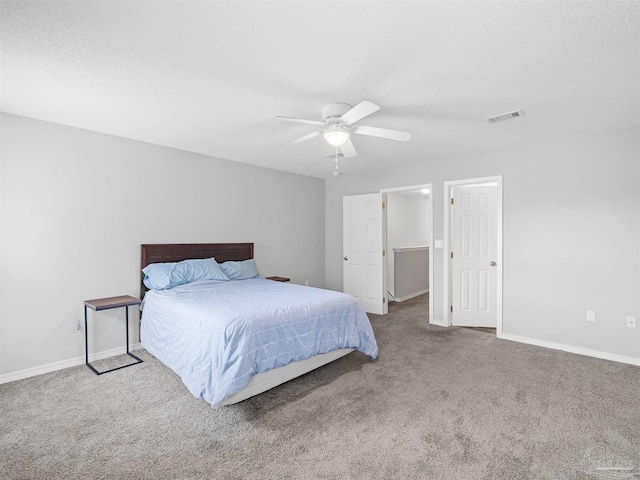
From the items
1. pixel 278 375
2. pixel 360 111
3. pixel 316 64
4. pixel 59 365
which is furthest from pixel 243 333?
pixel 59 365

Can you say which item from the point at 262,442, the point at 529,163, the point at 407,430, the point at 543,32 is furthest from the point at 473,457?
the point at 529,163

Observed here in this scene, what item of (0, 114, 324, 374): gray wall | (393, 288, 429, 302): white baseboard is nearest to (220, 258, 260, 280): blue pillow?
(0, 114, 324, 374): gray wall

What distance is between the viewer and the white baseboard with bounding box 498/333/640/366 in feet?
11.1

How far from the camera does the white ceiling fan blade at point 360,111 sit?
2.21m

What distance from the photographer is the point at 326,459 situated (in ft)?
6.31

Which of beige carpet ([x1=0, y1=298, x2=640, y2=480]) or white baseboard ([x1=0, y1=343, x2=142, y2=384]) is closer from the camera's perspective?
beige carpet ([x1=0, y1=298, x2=640, y2=480])

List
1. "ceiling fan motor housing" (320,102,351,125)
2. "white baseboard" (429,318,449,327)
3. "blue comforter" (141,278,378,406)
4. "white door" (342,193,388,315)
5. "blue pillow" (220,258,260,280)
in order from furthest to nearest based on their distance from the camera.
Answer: "white door" (342,193,388,315)
"white baseboard" (429,318,449,327)
"blue pillow" (220,258,260,280)
"ceiling fan motor housing" (320,102,351,125)
"blue comforter" (141,278,378,406)

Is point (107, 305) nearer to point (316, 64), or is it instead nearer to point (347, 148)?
point (347, 148)

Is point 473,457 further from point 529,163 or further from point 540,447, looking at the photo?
point 529,163

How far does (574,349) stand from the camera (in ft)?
12.1

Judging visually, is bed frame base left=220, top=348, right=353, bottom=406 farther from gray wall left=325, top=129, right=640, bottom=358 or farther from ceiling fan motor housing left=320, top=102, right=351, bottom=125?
gray wall left=325, top=129, right=640, bottom=358

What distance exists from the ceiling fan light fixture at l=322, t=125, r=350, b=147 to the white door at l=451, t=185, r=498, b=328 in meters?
2.60

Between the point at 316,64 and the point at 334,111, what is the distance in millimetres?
559

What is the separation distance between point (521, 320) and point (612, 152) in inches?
83.1
